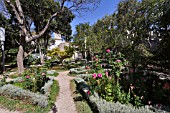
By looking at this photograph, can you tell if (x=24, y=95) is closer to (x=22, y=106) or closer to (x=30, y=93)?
(x=30, y=93)

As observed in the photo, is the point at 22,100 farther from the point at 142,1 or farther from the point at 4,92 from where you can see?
the point at 142,1

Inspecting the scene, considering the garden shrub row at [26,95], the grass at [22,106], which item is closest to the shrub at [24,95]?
the garden shrub row at [26,95]

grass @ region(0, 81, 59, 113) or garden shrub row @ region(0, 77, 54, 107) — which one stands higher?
garden shrub row @ region(0, 77, 54, 107)

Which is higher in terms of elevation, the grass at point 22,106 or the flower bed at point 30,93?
the flower bed at point 30,93

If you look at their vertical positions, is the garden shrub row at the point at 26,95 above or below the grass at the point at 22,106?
above

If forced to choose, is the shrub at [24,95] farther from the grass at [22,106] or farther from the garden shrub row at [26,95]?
the grass at [22,106]

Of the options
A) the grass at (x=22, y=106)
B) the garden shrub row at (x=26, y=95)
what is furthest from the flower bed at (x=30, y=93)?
the grass at (x=22, y=106)

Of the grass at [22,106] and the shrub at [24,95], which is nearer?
the grass at [22,106]

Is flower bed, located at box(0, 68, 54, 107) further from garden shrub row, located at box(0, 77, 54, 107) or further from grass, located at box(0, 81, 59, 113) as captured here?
grass, located at box(0, 81, 59, 113)

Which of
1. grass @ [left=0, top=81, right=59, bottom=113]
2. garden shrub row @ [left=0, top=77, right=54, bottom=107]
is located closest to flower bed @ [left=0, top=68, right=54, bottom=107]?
garden shrub row @ [left=0, top=77, right=54, bottom=107]

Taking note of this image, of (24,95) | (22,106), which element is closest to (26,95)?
(24,95)

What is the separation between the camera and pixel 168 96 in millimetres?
4035

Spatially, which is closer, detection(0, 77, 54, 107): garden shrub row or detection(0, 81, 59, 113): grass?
detection(0, 81, 59, 113): grass

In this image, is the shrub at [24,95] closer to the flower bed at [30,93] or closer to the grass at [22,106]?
the flower bed at [30,93]
